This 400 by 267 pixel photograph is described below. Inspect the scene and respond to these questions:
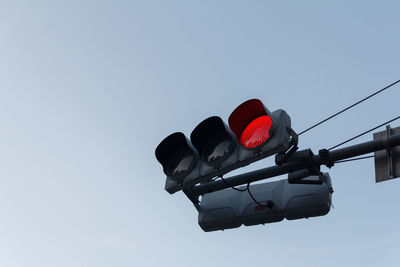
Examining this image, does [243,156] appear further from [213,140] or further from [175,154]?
[175,154]

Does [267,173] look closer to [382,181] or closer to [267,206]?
[267,206]

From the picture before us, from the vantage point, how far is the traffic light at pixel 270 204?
4.56 metres

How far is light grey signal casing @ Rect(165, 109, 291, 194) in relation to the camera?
371 cm

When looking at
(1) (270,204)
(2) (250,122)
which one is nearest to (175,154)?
(2) (250,122)

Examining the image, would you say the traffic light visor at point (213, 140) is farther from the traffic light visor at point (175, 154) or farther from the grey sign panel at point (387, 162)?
the grey sign panel at point (387, 162)

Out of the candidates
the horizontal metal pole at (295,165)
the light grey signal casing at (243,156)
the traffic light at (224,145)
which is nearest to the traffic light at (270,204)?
the horizontal metal pole at (295,165)

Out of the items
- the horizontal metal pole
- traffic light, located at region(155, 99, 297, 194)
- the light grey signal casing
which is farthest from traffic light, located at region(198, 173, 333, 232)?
the light grey signal casing

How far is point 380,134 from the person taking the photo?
3.99 m

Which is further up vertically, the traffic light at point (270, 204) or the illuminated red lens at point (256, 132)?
the illuminated red lens at point (256, 132)

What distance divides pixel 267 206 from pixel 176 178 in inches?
37.0

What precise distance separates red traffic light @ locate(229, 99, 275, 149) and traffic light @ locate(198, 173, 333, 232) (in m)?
0.86

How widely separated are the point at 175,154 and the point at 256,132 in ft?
2.85

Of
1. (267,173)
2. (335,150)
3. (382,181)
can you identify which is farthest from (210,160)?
(382,181)

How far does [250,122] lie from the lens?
13.4 feet
